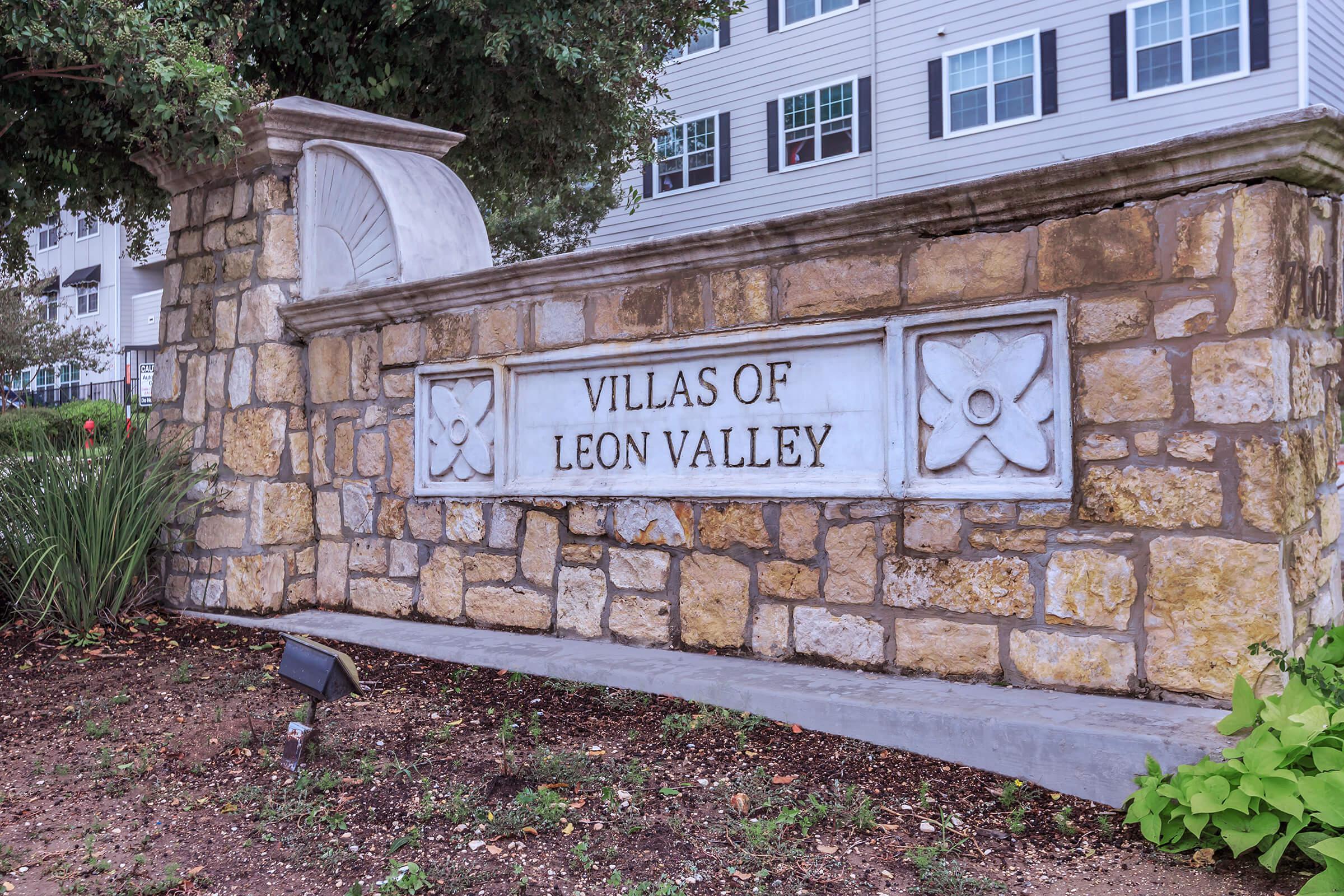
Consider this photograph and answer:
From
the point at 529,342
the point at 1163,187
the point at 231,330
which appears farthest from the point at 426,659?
the point at 1163,187

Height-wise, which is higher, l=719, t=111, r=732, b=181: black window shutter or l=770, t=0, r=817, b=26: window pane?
l=770, t=0, r=817, b=26: window pane

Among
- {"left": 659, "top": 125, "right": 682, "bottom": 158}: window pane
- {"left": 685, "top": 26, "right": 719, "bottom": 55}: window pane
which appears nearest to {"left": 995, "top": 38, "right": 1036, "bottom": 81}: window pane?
{"left": 685, "top": 26, "right": 719, "bottom": 55}: window pane

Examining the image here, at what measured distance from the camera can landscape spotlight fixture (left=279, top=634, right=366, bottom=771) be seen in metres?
3.10

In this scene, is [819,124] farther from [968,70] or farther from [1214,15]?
[1214,15]

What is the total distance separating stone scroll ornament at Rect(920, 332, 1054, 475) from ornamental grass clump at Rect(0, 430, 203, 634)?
3931 mm

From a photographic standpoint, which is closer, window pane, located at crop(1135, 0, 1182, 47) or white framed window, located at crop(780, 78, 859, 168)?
window pane, located at crop(1135, 0, 1182, 47)

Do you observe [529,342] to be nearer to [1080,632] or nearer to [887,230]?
[887,230]

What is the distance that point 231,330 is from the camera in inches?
221

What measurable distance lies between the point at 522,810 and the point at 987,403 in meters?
1.93

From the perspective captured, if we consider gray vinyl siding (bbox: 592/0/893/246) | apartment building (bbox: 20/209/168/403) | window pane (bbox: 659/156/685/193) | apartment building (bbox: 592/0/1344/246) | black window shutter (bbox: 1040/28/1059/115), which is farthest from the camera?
apartment building (bbox: 20/209/168/403)

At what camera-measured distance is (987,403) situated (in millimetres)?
3459

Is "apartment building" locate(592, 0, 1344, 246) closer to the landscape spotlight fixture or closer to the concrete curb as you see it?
the concrete curb

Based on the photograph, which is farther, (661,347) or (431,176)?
(431,176)

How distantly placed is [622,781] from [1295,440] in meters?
2.21
